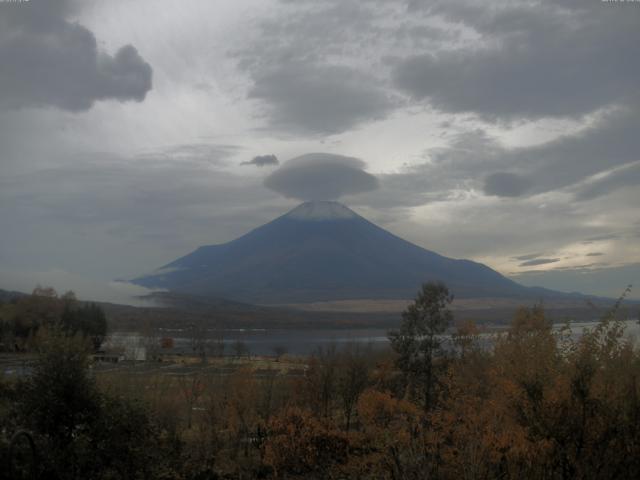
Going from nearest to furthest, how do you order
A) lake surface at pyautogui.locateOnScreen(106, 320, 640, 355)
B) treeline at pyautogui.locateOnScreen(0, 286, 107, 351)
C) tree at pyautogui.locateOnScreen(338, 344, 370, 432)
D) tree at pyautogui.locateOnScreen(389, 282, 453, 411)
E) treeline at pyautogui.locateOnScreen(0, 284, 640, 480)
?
1. treeline at pyautogui.locateOnScreen(0, 284, 640, 480)
2. tree at pyautogui.locateOnScreen(338, 344, 370, 432)
3. tree at pyautogui.locateOnScreen(389, 282, 453, 411)
4. treeline at pyautogui.locateOnScreen(0, 286, 107, 351)
5. lake surface at pyautogui.locateOnScreen(106, 320, 640, 355)

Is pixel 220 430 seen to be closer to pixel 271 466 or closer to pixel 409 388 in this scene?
pixel 271 466

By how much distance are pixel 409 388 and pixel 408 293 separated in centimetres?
17866

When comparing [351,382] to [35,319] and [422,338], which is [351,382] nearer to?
[422,338]

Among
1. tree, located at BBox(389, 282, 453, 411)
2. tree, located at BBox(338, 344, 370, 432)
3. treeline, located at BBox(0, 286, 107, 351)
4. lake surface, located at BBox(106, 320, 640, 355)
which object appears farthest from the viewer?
lake surface, located at BBox(106, 320, 640, 355)

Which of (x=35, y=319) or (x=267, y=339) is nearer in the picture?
(x=35, y=319)

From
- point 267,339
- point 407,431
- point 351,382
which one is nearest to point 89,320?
point 351,382

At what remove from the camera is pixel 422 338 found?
23094 millimetres

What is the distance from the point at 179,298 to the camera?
154 m

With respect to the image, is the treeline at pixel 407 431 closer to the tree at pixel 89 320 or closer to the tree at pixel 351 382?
the tree at pixel 351 382

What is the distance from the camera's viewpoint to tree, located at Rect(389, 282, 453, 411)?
2250 centimetres

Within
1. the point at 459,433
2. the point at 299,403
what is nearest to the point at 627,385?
the point at 459,433

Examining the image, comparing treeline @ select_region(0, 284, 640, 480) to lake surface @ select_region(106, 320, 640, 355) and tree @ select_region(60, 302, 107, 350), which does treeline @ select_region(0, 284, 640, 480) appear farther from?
tree @ select_region(60, 302, 107, 350)

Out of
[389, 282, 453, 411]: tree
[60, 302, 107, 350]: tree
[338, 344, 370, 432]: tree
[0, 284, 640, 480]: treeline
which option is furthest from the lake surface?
[0, 284, 640, 480]: treeline

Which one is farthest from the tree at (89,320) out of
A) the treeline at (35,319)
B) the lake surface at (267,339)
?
the lake surface at (267,339)
